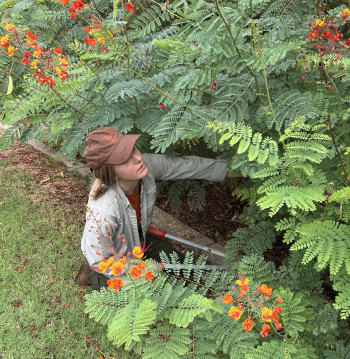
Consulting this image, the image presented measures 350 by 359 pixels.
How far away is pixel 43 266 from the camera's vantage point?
3.66m

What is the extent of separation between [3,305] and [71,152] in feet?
4.71

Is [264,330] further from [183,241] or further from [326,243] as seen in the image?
[183,241]

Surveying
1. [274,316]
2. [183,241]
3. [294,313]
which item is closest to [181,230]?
[183,241]

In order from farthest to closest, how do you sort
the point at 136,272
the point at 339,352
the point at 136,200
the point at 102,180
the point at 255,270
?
the point at 136,200 → the point at 102,180 → the point at 255,270 → the point at 339,352 → the point at 136,272

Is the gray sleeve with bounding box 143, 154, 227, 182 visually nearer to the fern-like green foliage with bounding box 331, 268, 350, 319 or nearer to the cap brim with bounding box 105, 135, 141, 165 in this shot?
the cap brim with bounding box 105, 135, 141, 165

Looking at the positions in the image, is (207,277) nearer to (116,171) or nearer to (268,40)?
(116,171)

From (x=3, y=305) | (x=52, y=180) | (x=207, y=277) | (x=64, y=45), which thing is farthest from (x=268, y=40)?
(x=52, y=180)

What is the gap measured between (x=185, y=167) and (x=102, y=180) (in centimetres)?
65

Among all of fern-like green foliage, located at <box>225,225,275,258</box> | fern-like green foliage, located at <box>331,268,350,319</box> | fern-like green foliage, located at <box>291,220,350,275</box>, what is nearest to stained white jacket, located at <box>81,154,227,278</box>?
fern-like green foliage, located at <box>225,225,275,258</box>

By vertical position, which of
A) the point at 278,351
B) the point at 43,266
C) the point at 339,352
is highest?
the point at 278,351

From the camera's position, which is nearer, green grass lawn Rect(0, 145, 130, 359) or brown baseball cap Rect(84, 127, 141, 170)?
brown baseball cap Rect(84, 127, 141, 170)

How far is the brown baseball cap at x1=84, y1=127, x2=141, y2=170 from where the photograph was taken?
2.62m

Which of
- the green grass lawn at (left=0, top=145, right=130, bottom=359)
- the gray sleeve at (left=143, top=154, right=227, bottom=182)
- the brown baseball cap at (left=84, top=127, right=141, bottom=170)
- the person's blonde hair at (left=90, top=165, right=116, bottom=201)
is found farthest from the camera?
the green grass lawn at (left=0, top=145, right=130, bottom=359)

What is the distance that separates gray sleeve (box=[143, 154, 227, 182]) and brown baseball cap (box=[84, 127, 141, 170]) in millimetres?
400
